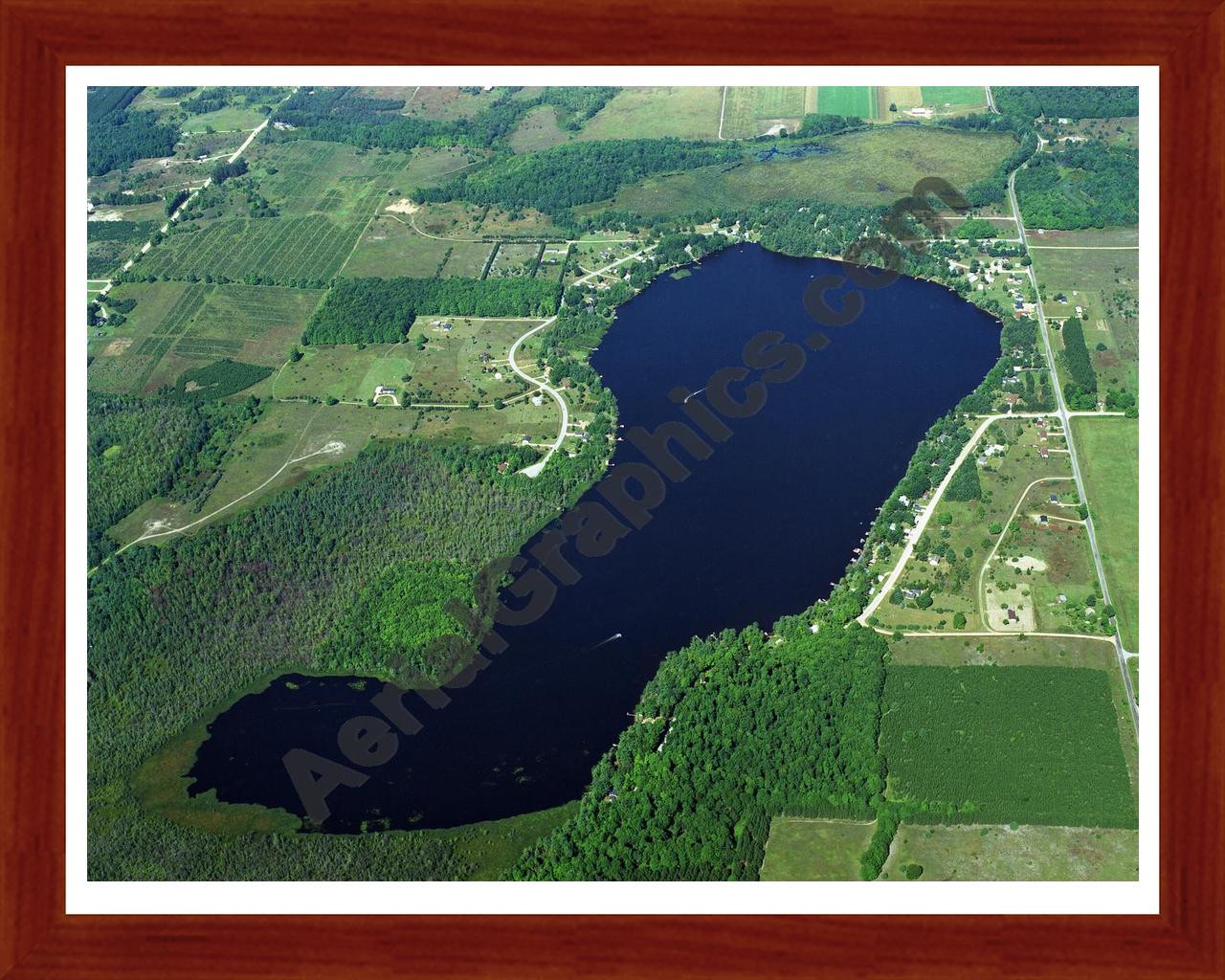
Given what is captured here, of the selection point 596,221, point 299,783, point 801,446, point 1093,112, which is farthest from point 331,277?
point 1093,112

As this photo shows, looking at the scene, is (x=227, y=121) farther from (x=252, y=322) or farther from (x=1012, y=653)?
(x=1012, y=653)

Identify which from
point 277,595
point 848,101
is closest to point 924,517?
point 277,595

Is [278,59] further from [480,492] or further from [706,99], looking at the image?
[706,99]

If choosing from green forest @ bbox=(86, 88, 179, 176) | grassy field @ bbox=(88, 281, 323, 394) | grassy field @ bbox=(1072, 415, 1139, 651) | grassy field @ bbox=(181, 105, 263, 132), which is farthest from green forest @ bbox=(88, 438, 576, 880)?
grassy field @ bbox=(181, 105, 263, 132)

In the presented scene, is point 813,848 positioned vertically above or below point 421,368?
below

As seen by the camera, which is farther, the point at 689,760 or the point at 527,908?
the point at 689,760

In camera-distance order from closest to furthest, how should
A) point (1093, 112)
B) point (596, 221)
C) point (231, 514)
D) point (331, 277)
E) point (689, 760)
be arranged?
1. point (689, 760)
2. point (231, 514)
3. point (331, 277)
4. point (596, 221)
5. point (1093, 112)
